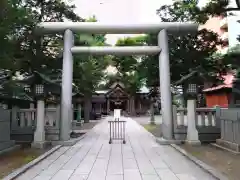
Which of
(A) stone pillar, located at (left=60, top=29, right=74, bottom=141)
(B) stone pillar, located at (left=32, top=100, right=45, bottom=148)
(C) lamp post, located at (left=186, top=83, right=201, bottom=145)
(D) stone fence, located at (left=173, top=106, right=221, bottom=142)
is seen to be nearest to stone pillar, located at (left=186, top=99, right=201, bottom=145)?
(C) lamp post, located at (left=186, top=83, right=201, bottom=145)

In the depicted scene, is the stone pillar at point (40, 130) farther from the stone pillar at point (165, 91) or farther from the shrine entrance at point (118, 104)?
the shrine entrance at point (118, 104)

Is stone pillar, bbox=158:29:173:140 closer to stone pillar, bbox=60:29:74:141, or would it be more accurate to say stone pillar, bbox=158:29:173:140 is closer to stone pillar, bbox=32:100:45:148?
stone pillar, bbox=60:29:74:141

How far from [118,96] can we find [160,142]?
3351 centimetres

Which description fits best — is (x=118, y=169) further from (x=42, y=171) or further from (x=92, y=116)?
(x=92, y=116)

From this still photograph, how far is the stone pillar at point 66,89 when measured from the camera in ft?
38.1

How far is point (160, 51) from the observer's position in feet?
40.2

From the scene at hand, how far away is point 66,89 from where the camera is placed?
11828 millimetres

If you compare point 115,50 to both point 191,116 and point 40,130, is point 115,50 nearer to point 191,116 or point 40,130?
point 191,116

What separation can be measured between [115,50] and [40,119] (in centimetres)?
458

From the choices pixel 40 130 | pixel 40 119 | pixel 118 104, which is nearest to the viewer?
pixel 40 130

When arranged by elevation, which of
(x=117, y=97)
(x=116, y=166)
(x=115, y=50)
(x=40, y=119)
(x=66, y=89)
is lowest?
(x=116, y=166)

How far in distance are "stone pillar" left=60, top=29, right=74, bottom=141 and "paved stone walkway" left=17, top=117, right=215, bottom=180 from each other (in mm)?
1915

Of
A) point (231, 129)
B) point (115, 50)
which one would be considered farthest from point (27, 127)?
point (231, 129)

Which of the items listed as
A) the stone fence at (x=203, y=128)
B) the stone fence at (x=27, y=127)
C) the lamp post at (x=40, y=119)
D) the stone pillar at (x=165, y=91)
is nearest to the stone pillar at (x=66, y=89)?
the stone fence at (x=27, y=127)
